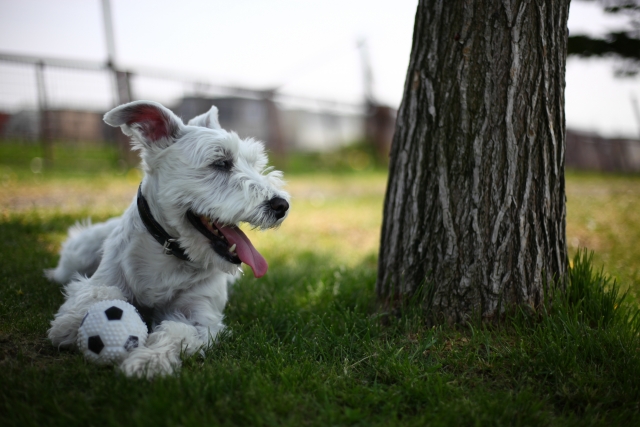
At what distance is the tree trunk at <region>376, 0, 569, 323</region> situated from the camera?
3275mm

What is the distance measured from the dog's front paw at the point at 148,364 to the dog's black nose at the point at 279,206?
3.94ft

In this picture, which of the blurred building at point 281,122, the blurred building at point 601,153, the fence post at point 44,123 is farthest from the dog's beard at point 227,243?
the blurred building at point 601,153

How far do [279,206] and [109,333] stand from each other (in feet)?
4.52

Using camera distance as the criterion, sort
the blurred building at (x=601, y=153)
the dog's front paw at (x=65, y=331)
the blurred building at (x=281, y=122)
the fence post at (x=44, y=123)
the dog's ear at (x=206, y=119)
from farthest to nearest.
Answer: the blurred building at (x=601, y=153) < the blurred building at (x=281, y=122) < the fence post at (x=44, y=123) < the dog's ear at (x=206, y=119) < the dog's front paw at (x=65, y=331)

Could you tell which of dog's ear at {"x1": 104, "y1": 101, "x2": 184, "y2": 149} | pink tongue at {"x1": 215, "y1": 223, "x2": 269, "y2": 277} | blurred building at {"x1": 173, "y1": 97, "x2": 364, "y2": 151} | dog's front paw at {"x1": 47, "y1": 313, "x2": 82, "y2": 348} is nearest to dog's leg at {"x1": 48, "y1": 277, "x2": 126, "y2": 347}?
dog's front paw at {"x1": 47, "y1": 313, "x2": 82, "y2": 348}

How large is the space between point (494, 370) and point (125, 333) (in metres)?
2.30

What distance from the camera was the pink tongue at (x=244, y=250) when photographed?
3256mm

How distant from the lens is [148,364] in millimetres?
2547

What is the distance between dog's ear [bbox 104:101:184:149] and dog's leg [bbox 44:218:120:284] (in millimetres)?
1077

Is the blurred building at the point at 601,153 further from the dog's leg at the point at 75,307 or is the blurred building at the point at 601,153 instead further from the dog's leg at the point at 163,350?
the dog's leg at the point at 75,307

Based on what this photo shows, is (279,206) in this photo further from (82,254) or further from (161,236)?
(82,254)

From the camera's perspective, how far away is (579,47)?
6.51 m

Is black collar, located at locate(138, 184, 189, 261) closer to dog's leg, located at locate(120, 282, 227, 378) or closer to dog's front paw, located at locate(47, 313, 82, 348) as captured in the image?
dog's leg, located at locate(120, 282, 227, 378)

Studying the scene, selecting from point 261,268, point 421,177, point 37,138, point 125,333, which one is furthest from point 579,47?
point 37,138
